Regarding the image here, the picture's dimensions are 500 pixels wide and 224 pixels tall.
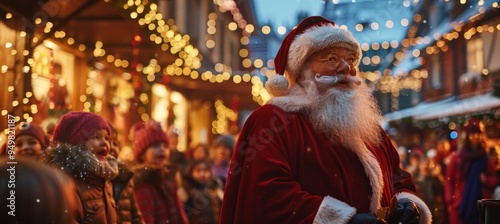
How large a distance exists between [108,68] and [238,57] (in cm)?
1635

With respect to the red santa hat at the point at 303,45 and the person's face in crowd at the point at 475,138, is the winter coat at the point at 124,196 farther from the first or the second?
the person's face in crowd at the point at 475,138

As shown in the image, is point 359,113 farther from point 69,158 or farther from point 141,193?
point 141,193

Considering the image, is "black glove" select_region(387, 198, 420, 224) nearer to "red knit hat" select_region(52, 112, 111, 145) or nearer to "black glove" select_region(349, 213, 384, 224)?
"black glove" select_region(349, 213, 384, 224)

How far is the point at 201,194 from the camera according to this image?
6.87 metres

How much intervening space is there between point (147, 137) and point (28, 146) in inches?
66.2

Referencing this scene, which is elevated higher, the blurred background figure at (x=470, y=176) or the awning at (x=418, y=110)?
the awning at (x=418, y=110)

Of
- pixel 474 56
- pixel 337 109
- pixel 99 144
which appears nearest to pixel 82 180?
pixel 99 144

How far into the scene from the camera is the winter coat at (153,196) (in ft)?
16.5

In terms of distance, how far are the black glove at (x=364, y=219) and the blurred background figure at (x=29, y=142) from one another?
6.85 ft

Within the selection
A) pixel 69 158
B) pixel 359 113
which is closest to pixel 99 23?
pixel 69 158

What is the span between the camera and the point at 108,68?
382 inches

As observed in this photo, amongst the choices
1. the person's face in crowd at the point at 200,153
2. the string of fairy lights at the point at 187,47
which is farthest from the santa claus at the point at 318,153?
the person's face in crowd at the point at 200,153

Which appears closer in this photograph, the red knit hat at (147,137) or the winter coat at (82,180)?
the winter coat at (82,180)

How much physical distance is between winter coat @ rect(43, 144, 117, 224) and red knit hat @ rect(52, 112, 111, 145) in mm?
70
